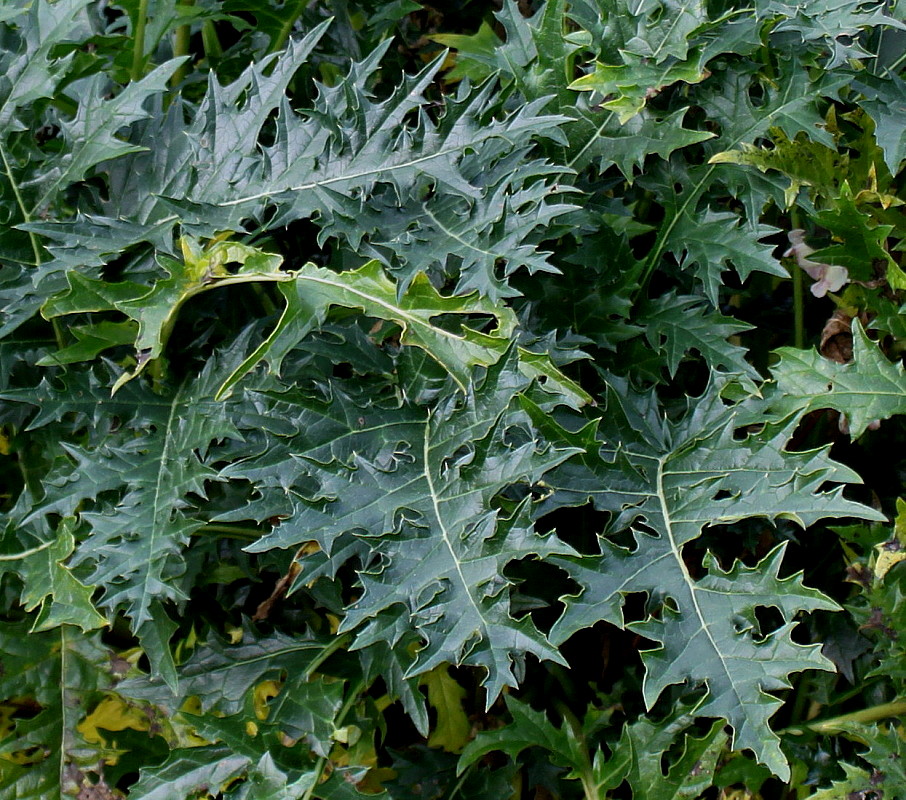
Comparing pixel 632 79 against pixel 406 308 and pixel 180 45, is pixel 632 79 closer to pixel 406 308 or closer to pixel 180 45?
pixel 406 308

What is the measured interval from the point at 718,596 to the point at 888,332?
1.47 feet

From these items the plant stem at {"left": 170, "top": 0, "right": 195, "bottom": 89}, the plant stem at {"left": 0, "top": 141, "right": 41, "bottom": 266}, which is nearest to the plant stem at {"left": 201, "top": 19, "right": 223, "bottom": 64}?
the plant stem at {"left": 170, "top": 0, "right": 195, "bottom": 89}

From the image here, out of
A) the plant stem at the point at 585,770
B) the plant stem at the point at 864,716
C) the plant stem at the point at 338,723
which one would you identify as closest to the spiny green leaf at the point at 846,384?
the plant stem at the point at 864,716

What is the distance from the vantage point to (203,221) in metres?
0.99

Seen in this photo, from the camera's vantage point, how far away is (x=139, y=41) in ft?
4.12

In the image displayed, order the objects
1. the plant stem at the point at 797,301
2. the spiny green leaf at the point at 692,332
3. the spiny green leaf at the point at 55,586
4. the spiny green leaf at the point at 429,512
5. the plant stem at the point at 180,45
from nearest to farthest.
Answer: the spiny green leaf at the point at 429,512 → the spiny green leaf at the point at 55,586 → the spiny green leaf at the point at 692,332 → the plant stem at the point at 797,301 → the plant stem at the point at 180,45

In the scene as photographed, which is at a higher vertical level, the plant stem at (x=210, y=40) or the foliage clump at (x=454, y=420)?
the plant stem at (x=210, y=40)

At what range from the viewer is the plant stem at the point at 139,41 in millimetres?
1246

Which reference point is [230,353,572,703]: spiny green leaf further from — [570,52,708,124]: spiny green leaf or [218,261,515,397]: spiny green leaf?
[570,52,708,124]: spiny green leaf

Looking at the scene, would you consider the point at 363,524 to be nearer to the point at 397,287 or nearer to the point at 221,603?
the point at 397,287

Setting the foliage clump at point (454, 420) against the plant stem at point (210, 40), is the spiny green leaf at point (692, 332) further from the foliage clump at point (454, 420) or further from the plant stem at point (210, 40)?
the plant stem at point (210, 40)

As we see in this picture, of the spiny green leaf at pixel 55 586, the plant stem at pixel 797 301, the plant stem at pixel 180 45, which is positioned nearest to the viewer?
the spiny green leaf at pixel 55 586

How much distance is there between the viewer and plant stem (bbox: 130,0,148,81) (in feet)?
4.09

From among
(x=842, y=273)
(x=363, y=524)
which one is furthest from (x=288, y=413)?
(x=842, y=273)
